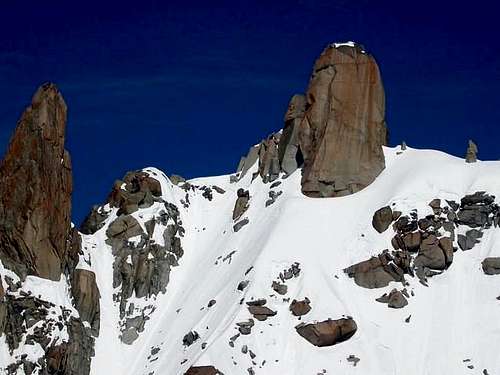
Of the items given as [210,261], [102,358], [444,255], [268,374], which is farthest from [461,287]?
[102,358]

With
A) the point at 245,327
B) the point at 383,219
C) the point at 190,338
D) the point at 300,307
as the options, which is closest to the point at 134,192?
the point at 190,338

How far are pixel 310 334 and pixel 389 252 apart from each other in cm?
1406

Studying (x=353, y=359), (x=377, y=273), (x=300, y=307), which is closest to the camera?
(x=353, y=359)

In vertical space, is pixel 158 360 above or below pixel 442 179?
below

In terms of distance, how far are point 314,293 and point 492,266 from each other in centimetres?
1840

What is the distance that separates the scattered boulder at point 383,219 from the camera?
10250 cm

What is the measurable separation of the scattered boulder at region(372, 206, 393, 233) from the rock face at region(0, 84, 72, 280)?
33345mm

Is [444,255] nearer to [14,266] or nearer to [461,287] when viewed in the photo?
[461,287]

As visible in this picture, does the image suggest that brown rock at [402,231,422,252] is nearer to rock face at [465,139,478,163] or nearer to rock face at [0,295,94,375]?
rock face at [465,139,478,163]

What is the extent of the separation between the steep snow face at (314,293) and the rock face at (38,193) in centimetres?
1072

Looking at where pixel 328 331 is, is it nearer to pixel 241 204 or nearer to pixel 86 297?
pixel 86 297

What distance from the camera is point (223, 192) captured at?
415 feet

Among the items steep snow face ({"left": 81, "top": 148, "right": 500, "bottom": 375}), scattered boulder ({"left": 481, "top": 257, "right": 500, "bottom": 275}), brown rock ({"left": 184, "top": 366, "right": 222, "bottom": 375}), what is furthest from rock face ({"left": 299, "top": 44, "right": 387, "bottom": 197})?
brown rock ({"left": 184, "top": 366, "right": 222, "bottom": 375})

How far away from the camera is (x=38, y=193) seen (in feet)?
326
